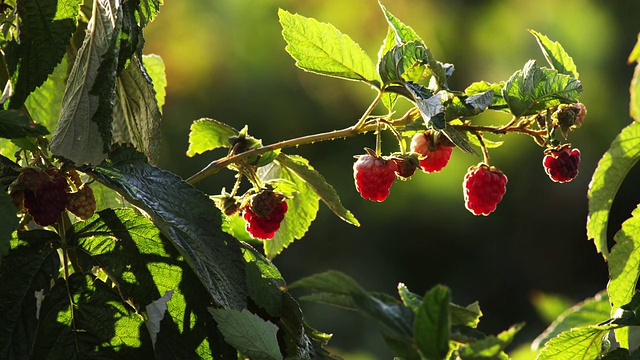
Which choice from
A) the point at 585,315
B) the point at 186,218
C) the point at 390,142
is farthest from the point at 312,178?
the point at 390,142

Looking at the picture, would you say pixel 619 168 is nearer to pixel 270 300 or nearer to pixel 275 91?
pixel 270 300

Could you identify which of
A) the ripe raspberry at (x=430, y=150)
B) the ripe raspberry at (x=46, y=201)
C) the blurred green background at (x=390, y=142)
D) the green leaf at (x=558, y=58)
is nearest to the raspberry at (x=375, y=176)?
the ripe raspberry at (x=430, y=150)

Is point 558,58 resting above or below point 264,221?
above

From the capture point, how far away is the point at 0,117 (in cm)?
48

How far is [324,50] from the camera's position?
643mm

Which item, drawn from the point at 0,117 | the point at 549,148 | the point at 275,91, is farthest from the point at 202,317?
the point at 275,91

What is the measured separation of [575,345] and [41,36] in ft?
1.34

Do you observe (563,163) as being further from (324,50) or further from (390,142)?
(390,142)

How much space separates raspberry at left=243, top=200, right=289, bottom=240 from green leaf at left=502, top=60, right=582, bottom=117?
21cm

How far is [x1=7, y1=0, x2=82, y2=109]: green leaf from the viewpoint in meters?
0.56

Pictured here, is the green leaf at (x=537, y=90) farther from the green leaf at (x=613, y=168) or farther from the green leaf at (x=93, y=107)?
the green leaf at (x=93, y=107)

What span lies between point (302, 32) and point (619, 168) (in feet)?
0.86

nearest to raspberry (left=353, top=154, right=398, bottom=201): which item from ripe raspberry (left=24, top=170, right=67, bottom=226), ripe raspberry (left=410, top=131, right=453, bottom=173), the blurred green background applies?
ripe raspberry (left=410, top=131, right=453, bottom=173)

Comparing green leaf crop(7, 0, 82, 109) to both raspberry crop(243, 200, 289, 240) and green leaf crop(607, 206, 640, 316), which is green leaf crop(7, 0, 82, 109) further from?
green leaf crop(607, 206, 640, 316)
